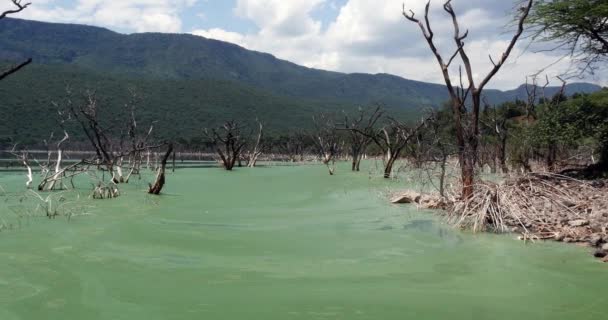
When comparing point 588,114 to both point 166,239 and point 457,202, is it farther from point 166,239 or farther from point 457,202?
point 166,239

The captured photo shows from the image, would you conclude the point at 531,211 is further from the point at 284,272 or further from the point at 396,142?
the point at 396,142

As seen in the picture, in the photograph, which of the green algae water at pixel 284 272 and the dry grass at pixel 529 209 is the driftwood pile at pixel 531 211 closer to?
the dry grass at pixel 529 209

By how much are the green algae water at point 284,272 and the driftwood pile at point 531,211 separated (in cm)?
51

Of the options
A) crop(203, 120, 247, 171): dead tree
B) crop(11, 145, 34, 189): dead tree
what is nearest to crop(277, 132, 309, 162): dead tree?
crop(203, 120, 247, 171): dead tree

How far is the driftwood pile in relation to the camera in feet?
25.5

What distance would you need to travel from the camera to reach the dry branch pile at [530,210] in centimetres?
789

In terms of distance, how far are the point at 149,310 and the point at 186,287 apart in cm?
72

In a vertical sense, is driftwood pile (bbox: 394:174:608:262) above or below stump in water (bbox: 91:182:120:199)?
above

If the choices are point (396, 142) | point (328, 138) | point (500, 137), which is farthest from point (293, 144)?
point (500, 137)

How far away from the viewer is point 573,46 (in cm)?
1398

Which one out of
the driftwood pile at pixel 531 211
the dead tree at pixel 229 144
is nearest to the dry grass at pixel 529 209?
the driftwood pile at pixel 531 211

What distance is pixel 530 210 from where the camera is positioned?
27.8 feet

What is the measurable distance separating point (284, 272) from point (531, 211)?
469 centimetres

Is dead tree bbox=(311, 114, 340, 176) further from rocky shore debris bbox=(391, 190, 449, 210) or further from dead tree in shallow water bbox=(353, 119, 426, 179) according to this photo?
rocky shore debris bbox=(391, 190, 449, 210)
